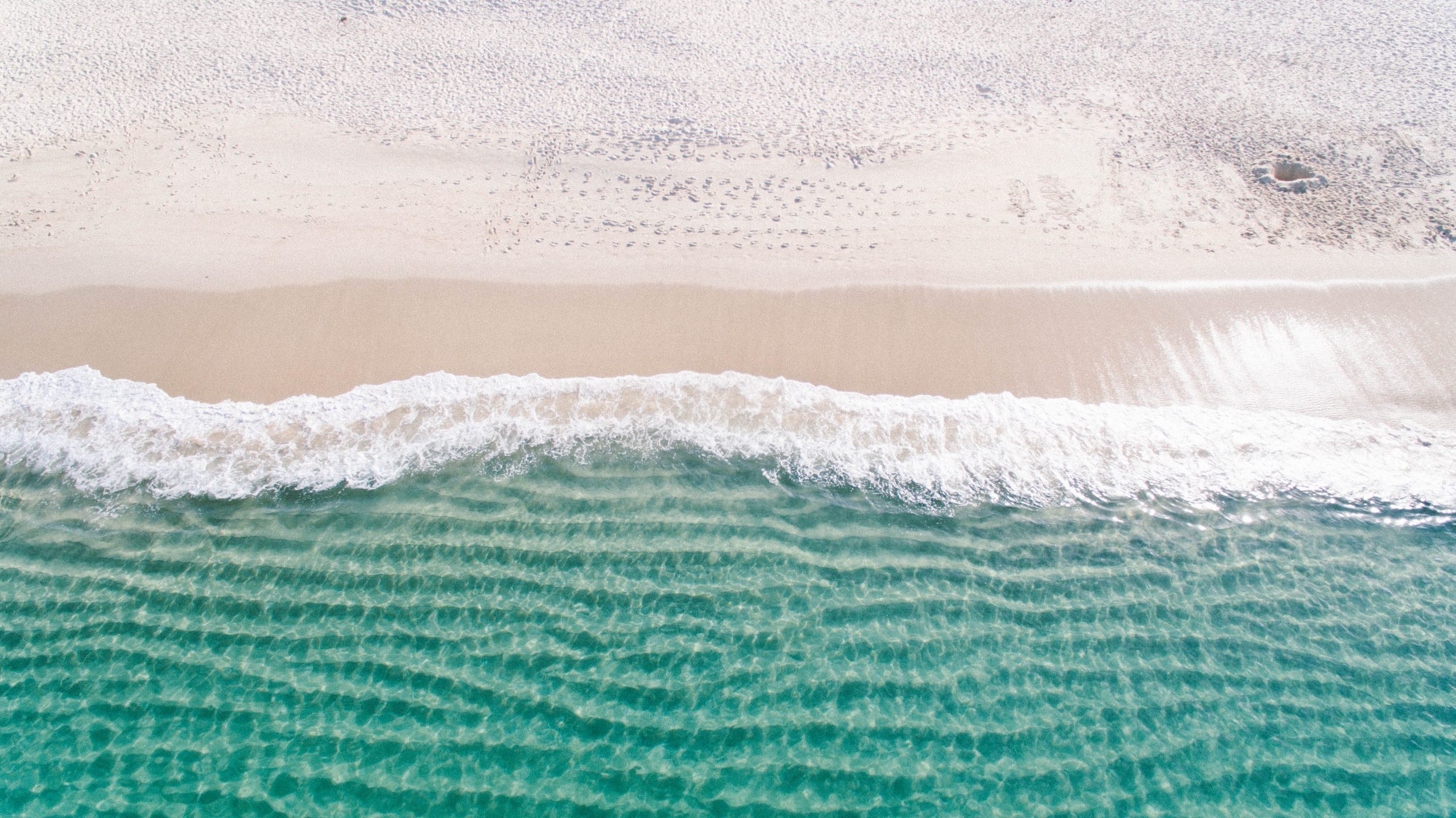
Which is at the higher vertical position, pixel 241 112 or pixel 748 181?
pixel 241 112

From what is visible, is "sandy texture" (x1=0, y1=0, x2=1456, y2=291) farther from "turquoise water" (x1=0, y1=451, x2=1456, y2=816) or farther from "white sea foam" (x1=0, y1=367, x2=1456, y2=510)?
"turquoise water" (x1=0, y1=451, x2=1456, y2=816)

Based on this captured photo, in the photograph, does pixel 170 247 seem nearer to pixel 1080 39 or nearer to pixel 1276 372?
pixel 1276 372

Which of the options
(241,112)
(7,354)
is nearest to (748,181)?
(241,112)

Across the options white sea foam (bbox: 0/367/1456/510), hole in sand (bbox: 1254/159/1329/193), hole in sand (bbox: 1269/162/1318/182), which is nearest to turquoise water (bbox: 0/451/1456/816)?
white sea foam (bbox: 0/367/1456/510)

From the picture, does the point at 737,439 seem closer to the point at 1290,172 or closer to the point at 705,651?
the point at 705,651

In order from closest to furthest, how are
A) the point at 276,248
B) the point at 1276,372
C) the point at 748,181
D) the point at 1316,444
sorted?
1. the point at 1316,444
2. the point at 1276,372
3. the point at 276,248
4. the point at 748,181

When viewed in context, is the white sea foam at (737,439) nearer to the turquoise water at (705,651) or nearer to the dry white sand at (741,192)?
the turquoise water at (705,651)

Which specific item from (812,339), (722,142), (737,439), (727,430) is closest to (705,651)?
(737,439)

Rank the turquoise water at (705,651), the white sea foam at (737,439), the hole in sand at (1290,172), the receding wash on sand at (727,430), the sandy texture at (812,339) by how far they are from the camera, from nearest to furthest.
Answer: the turquoise water at (705,651) < the receding wash on sand at (727,430) < the white sea foam at (737,439) < the sandy texture at (812,339) < the hole in sand at (1290,172)

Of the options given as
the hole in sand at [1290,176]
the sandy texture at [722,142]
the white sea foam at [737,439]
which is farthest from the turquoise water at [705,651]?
the hole in sand at [1290,176]
